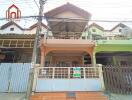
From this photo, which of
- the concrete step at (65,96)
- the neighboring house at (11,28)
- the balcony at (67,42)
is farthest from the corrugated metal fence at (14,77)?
the neighboring house at (11,28)

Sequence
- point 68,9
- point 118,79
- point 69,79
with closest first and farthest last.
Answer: point 69,79 → point 118,79 → point 68,9

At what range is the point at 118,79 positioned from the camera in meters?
11.4

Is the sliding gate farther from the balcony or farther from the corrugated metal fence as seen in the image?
the balcony

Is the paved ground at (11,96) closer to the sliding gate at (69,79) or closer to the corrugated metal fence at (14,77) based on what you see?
the corrugated metal fence at (14,77)

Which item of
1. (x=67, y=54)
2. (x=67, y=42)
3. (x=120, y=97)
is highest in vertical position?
(x=67, y=42)

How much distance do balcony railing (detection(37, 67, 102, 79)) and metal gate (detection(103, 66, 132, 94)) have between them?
684 millimetres

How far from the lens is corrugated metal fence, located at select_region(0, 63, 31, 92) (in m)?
11.3

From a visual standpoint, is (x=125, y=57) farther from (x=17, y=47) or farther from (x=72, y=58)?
(x=17, y=47)

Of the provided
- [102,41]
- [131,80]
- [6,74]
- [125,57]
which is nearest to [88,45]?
[102,41]

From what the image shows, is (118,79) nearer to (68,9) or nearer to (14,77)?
(14,77)

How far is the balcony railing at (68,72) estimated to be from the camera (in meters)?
11.2

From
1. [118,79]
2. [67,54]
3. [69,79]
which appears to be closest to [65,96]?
[69,79]

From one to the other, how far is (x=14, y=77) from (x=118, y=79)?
21.9 ft

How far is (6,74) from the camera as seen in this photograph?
38.6 feet
